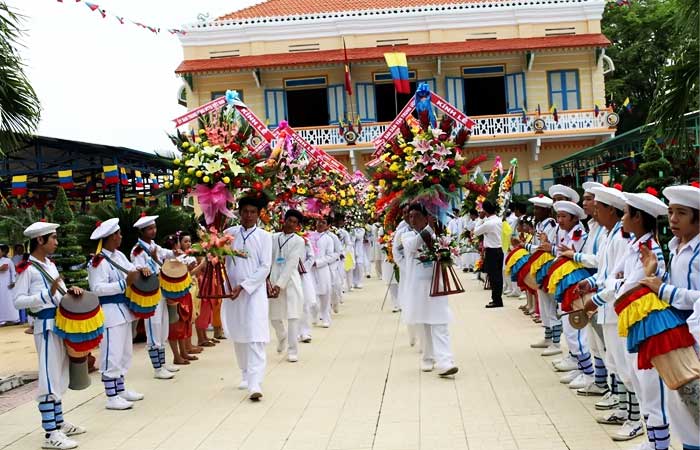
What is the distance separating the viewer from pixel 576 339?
27.8ft

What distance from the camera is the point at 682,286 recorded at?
4.90 meters

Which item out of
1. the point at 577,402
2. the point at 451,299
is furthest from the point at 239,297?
the point at 451,299

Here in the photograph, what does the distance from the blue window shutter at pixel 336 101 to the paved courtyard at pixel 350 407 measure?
77.7ft

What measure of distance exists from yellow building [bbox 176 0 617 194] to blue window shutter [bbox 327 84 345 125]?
0.14 feet

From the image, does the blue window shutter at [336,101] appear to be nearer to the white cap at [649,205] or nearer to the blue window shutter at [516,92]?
the blue window shutter at [516,92]

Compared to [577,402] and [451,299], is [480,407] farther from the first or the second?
[451,299]

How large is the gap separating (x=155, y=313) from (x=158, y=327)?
0.23 metres

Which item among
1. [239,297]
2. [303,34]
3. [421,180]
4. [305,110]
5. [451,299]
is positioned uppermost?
[303,34]

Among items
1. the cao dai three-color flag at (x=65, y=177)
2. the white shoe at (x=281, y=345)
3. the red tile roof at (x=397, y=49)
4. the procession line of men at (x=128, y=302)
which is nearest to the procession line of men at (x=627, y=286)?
the procession line of men at (x=128, y=302)

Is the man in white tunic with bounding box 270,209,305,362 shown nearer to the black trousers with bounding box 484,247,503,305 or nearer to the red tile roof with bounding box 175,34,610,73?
the black trousers with bounding box 484,247,503,305

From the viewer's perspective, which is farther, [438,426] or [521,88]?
[521,88]

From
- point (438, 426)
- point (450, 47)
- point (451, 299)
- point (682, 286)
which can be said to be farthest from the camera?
point (450, 47)

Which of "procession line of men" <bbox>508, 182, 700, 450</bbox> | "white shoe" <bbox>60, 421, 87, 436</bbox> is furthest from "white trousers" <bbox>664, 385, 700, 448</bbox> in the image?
"white shoe" <bbox>60, 421, 87, 436</bbox>

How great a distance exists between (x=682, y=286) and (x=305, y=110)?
104 ft
